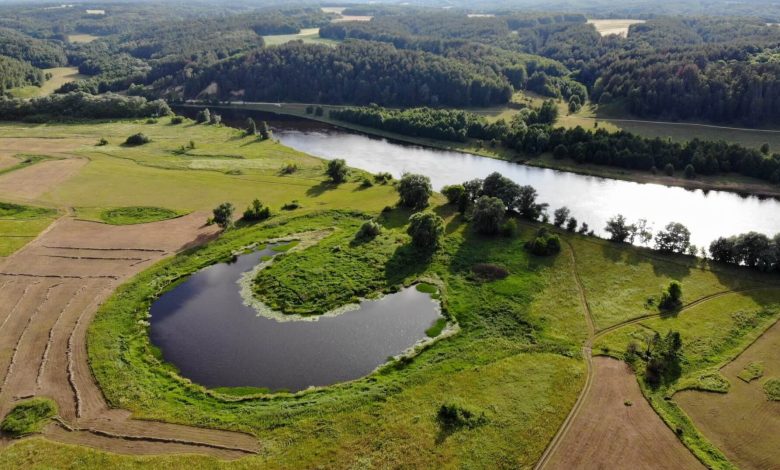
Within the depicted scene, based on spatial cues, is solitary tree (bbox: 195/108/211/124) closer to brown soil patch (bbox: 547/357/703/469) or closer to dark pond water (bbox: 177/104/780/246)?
dark pond water (bbox: 177/104/780/246)

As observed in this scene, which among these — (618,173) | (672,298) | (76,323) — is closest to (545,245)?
(672,298)

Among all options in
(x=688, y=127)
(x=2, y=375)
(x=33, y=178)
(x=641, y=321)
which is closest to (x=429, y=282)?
(x=641, y=321)

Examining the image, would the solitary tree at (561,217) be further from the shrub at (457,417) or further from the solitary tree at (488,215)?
the shrub at (457,417)

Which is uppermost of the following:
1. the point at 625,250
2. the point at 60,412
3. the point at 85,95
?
the point at 85,95

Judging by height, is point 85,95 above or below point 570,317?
above

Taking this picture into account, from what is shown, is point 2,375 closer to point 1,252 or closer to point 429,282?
point 1,252

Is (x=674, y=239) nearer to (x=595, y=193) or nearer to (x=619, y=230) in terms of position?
(x=619, y=230)

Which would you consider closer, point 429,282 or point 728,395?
point 728,395
